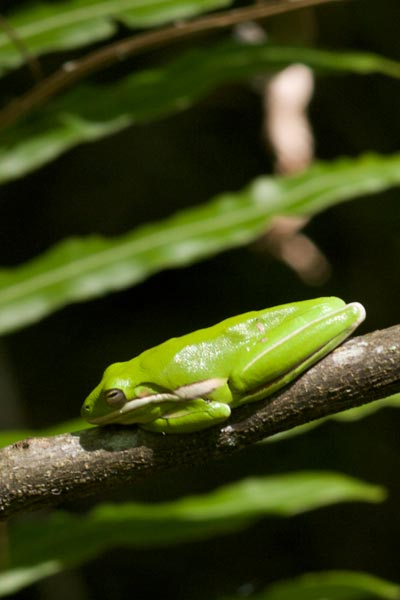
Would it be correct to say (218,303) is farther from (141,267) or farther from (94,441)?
(94,441)

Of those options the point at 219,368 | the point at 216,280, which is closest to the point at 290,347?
the point at 219,368

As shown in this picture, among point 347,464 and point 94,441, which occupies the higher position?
point 94,441

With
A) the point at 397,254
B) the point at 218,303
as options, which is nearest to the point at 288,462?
the point at 218,303

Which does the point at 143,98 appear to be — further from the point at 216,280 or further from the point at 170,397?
the point at 216,280

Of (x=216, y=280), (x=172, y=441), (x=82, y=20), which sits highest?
(x=82, y=20)

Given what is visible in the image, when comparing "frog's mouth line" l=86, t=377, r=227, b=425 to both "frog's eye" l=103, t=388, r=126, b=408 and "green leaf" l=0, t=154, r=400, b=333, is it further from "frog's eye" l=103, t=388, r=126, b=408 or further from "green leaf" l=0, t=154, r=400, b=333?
"green leaf" l=0, t=154, r=400, b=333

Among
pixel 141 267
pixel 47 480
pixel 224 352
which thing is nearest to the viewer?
pixel 47 480

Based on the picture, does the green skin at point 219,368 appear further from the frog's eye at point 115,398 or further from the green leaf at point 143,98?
the green leaf at point 143,98
